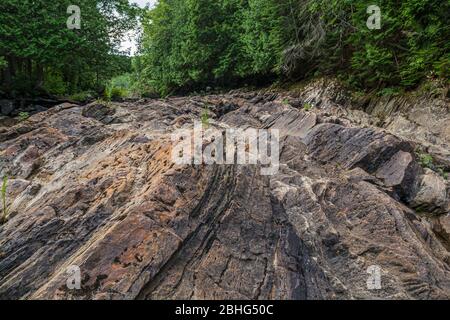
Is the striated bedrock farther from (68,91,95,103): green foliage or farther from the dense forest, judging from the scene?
(68,91,95,103): green foliage

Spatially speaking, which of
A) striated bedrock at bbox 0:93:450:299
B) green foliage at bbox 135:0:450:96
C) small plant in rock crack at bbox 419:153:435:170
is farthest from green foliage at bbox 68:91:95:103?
small plant in rock crack at bbox 419:153:435:170

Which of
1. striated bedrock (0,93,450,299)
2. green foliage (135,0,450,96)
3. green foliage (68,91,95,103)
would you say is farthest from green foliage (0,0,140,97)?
striated bedrock (0,93,450,299)

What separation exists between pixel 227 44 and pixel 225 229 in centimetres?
2242

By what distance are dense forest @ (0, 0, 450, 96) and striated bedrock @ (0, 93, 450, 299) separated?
21.8 ft

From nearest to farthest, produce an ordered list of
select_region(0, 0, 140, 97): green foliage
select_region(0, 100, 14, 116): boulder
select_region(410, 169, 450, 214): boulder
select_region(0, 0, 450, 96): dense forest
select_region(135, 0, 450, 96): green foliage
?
1. select_region(410, 169, 450, 214): boulder
2. select_region(135, 0, 450, 96): green foliage
3. select_region(0, 0, 450, 96): dense forest
4. select_region(0, 100, 14, 116): boulder
5. select_region(0, 0, 140, 97): green foliage

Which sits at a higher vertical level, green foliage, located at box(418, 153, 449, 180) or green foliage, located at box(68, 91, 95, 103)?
green foliage, located at box(68, 91, 95, 103)

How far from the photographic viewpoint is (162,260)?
4.73 metres

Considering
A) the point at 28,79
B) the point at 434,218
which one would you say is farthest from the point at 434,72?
the point at 28,79

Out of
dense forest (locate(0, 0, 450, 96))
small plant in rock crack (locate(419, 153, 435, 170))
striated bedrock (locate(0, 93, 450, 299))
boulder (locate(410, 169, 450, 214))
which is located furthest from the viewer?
dense forest (locate(0, 0, 450, 96))

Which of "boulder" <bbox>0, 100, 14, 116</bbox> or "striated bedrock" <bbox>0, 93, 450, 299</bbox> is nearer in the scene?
"striated bedrock" <bbox>0, 93, 450, 299</bbox>

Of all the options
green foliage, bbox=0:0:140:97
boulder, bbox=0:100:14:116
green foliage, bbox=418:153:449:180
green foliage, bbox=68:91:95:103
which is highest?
green foliage, bbox=0:0:140:97

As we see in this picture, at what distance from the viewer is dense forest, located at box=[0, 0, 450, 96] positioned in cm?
1336

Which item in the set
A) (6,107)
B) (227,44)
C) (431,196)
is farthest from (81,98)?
(431,196)

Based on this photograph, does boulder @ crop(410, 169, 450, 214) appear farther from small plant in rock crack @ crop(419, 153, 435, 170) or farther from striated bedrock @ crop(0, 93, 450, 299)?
small plant in rock crack @ crop(419, 153, 435, 170)
